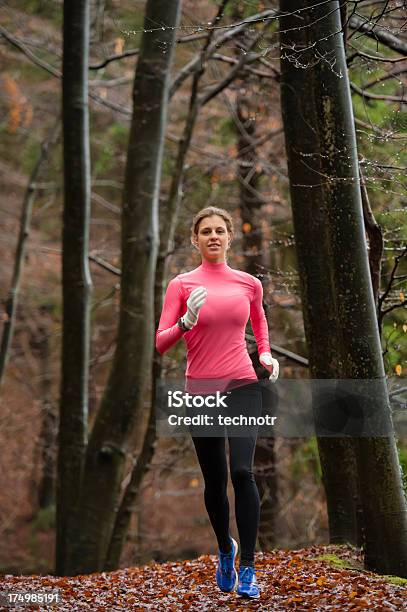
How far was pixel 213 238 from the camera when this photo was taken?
511 centimetres

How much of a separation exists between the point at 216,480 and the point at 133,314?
172 inches

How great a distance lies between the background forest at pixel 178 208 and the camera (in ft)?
29.5

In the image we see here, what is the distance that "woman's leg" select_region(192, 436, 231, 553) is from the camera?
16.6 feet

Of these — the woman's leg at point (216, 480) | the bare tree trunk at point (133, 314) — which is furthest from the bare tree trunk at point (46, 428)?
the woman's leg at point (216, 480)

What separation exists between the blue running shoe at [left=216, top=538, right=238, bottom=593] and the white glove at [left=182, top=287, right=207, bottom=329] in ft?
4.74

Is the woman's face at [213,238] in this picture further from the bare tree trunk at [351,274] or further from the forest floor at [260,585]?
the forest floor at [260,585]

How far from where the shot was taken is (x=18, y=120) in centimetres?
1916

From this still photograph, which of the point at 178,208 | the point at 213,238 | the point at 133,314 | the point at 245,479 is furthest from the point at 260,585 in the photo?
the point at 178,208

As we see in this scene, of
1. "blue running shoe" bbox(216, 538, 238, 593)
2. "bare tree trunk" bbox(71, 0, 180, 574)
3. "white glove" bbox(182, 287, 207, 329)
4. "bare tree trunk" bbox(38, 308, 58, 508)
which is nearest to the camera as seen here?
"white glove" bbox(182, 287, 207, 329)

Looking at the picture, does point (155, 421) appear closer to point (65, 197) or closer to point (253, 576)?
point (65, 197)

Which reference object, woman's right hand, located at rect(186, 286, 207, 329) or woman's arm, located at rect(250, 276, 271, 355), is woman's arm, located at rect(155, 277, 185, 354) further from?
woman's arm, located at rect(250, 276, 271, 355)

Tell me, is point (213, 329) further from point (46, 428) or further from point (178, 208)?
point (46, 428)

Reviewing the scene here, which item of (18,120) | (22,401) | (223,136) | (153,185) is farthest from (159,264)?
(22,401)

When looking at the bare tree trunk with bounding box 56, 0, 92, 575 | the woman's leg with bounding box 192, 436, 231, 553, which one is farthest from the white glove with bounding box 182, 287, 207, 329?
the bare tree trunk with bounding box 56, 0, 92, 575
